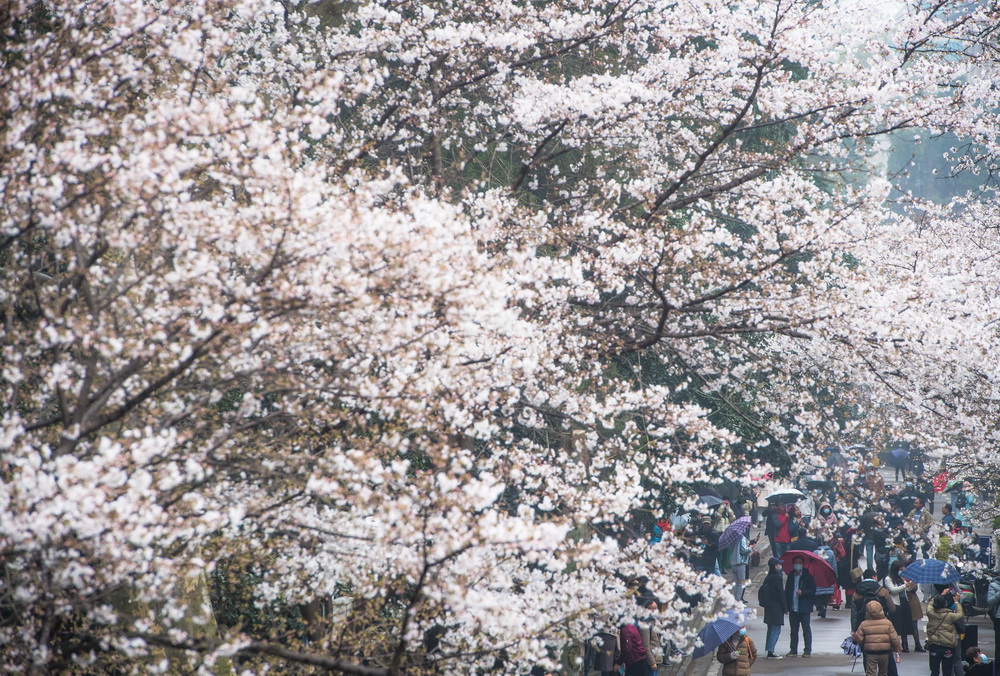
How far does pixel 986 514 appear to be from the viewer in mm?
17719

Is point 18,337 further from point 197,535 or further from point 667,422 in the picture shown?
point 667,422

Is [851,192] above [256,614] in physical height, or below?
above

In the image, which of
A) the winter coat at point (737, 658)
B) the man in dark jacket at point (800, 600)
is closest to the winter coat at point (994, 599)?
the man in dark jacket at point (800, 600)

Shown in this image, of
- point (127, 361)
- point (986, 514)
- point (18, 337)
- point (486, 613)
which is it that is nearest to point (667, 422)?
point (486, 613)

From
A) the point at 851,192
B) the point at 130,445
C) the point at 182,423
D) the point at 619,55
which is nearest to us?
the point at 130,445

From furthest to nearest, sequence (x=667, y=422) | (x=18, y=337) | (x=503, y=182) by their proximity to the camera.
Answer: (x=503, y=182) < (x=667, y=422) < (x=18, y=337)

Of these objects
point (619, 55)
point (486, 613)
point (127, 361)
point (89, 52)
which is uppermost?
point (619, 55)

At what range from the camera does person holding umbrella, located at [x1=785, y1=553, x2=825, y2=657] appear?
1472 centimetres

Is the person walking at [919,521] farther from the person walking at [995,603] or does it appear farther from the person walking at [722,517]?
the person walking at [722,517]

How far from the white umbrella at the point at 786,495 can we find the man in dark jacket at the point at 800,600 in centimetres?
580

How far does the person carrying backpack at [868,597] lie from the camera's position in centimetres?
1388

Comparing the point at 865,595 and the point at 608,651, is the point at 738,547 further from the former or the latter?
the point at 608,651

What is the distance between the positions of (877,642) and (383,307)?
9942 mm

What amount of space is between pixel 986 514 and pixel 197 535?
56.2 ft
